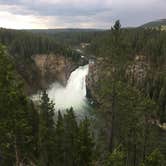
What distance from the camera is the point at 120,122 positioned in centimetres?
2672

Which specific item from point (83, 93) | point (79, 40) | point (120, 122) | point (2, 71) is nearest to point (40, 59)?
point (83, 93)

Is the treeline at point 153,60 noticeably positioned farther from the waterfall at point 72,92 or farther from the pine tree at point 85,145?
the waterfall at point 72,92

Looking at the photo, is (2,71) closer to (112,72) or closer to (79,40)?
(112,72)

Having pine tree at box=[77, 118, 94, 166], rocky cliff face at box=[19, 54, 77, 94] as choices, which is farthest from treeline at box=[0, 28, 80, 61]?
pine tree at box=[77, 118, 94, 166]

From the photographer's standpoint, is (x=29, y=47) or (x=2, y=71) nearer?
(x=2, y=71)

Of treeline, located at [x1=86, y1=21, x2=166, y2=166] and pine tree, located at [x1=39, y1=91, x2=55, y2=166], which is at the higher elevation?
treeline, located at [x1=86, y1=21, x2=166, y2=166]

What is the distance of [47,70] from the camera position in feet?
344

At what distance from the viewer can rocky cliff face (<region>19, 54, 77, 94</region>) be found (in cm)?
10050

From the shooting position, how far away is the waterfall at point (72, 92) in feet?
275

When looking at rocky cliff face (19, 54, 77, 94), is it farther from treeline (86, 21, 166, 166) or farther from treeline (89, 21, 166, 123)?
treeline (86, 21, 166, 166)

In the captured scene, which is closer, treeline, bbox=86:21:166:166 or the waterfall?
treeline, bbox=86:21:166:166

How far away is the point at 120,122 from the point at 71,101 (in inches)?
2329

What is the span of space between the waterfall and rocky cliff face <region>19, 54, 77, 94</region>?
291cm

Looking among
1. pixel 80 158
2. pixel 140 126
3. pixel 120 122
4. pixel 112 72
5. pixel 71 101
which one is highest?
pixel 112 72
